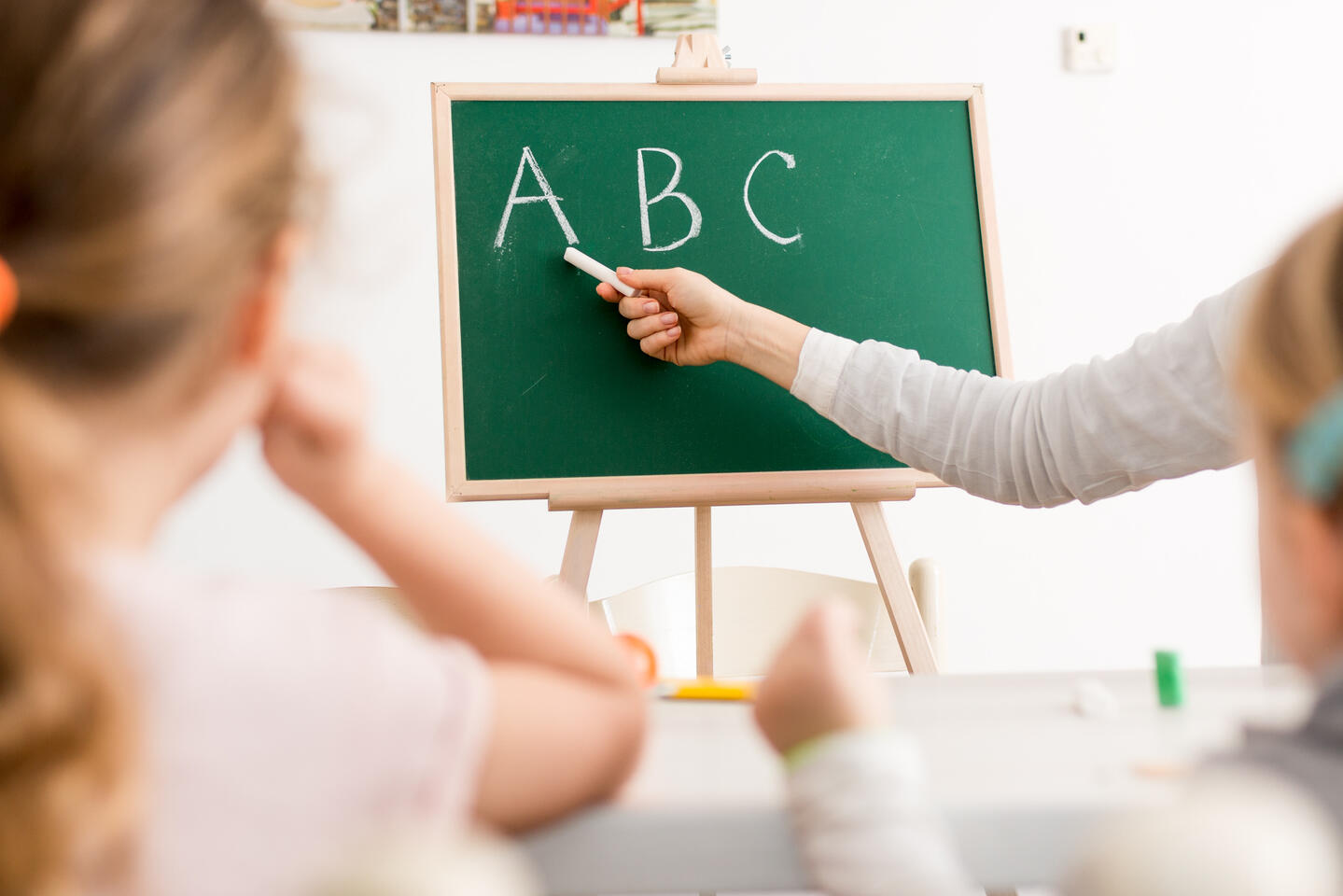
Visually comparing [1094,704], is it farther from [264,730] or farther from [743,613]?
[743,613]

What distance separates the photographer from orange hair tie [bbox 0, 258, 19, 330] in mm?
398

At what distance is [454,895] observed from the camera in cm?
25

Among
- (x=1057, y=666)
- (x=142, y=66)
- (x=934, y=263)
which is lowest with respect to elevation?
(x=1057, y=666)

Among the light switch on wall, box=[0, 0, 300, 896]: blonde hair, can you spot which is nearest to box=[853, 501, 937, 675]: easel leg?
box=[0, 0, 300, 896]: blonde hair

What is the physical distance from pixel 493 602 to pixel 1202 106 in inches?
98.0

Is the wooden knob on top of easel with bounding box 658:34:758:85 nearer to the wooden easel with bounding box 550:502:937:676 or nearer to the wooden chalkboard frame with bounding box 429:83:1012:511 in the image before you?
the wooden chalkboard frame with bounding box 429:83:1012:511

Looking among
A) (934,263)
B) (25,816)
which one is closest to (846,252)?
(934,263)

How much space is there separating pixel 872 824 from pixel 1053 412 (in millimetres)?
852

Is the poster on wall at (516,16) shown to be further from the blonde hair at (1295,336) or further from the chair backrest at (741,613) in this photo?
the blonde hair at (1295,336)

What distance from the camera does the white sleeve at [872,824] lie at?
0.52 meters

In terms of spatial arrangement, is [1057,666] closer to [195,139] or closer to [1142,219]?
[1142,219]

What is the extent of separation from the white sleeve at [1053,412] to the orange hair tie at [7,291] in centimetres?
105

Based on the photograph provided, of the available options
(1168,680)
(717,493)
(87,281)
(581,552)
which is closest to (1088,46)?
(717,493)

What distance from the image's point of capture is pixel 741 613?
1866 mm
